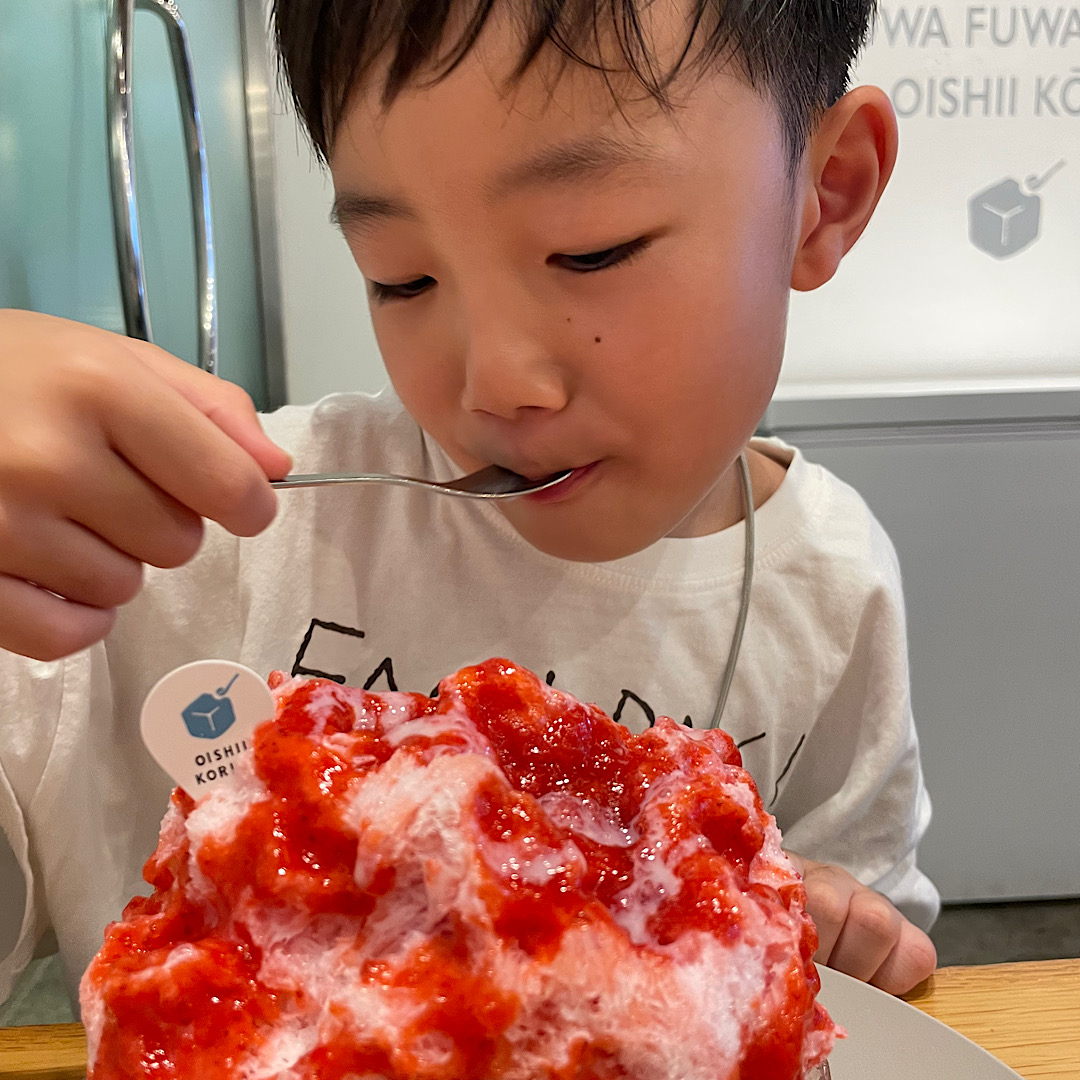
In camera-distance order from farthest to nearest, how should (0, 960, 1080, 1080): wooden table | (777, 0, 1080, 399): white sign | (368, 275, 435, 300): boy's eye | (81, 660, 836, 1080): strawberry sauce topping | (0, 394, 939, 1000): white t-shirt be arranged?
1. (777, 0, 1080, 399): white sign
2. (0, 394, 939, 1000): white t-shirt
3. (368, 275, 435, 300): boy's eye
4. (0, 960, 1080, 1080): wooden table
5. (81, 660, 836, 1080): strawberry sauce topping

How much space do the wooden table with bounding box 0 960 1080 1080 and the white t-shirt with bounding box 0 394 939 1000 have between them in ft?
0.89

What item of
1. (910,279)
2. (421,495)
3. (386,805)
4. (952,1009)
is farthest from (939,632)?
(386,805)

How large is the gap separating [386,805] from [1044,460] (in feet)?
4.27

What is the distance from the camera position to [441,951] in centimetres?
26

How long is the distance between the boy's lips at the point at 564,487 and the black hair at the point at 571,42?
19cm

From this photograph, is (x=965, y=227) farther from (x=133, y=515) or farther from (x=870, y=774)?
(x=133, y=515)

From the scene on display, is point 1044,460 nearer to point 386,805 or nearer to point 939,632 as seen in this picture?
point 939,632

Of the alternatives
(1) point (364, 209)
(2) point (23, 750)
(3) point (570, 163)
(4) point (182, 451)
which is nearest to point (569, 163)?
(3) point (570, 163)

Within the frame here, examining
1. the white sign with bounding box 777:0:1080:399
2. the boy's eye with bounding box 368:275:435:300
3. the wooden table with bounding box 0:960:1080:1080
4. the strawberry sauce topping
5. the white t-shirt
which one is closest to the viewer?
→ the strawberry sauce topping

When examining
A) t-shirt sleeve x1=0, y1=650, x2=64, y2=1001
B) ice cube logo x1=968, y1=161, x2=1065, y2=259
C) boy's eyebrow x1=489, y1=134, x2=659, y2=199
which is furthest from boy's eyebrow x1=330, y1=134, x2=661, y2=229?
ice cube logo x1=968, y1=161, x2=1065, y2=259

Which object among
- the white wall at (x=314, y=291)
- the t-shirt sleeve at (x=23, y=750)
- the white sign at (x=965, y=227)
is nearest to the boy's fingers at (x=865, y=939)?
the t-shirt sleeve at (x=23, y=750)

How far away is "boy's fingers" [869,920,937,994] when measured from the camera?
47 cm

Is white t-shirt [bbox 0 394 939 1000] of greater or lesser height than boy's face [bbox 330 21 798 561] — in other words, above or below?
below

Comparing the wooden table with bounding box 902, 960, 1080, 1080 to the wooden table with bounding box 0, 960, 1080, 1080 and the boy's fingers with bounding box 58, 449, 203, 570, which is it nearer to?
the wooden table with bounding box 0, 960, 1080, 1080
